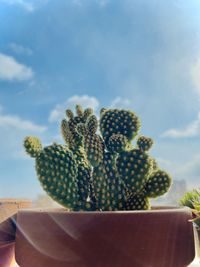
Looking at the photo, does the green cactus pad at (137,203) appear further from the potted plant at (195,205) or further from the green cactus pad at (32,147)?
the green cactus pad at (32,147)

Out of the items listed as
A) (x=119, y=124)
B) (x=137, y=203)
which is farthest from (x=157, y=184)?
(x=119, y=124)

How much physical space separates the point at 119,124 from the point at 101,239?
0.33 metres

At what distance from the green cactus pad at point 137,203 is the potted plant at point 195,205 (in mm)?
112

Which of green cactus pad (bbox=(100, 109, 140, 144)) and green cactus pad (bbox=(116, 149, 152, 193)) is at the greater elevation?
green cactus pad (bbox=(100, 109, 140, 144))

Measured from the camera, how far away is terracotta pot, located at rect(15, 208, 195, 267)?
56 centimetres

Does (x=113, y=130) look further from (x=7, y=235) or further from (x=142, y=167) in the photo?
(x=7, y=235)

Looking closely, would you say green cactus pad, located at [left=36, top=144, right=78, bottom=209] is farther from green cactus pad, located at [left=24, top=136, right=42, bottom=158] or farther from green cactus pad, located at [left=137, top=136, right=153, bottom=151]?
green cactus pad, located at [left=137, top=136, right=153, bottom=151]

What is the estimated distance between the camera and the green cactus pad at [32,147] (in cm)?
74

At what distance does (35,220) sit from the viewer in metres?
0.60

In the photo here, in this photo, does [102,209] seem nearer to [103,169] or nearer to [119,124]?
[103,169]

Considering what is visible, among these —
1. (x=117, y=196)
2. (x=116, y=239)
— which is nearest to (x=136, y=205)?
(x=117, y=196)

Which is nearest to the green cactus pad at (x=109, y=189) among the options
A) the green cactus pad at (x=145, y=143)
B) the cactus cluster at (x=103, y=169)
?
the cactus cluster at (x=103, y=169)

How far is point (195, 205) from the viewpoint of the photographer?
2.37 feet

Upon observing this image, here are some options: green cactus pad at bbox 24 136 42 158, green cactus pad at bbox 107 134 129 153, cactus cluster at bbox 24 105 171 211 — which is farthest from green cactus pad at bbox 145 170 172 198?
green cactus pad at bbox 24 136 42 158
